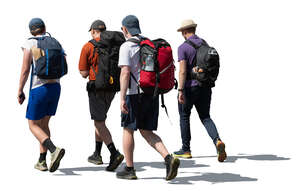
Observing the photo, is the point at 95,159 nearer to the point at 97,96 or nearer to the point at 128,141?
the point at 97,96

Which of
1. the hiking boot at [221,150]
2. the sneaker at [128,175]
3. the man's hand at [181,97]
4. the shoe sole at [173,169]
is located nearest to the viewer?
the shoe sole at [173,169]

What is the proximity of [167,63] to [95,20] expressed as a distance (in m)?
2.14

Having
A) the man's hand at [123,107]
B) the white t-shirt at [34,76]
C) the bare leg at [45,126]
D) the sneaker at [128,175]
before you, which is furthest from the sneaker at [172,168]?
the white t-shirt at [34,76]

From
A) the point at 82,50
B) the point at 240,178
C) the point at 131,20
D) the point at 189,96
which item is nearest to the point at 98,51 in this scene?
the point at 82,50

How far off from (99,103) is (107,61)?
827 mm

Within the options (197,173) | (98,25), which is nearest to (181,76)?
(98,25)

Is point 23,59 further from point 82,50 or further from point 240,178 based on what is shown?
point 240,178

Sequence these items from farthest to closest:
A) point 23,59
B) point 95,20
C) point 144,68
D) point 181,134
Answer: point 181,134
point 95,20
point 23,59
point 144,68

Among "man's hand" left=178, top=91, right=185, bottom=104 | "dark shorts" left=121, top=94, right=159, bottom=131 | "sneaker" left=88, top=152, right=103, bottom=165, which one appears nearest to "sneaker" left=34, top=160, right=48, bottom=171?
"sneaker" left=88, top=152, right=103, bottom=165

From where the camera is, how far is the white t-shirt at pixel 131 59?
9.85 meters

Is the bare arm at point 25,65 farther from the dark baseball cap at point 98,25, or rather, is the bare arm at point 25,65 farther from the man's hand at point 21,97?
the dark baseball cap at point 98,25

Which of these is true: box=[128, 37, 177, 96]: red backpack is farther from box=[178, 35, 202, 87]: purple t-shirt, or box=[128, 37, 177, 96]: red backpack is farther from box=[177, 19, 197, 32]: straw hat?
box=[177, 19, 197, 32]: straw hat

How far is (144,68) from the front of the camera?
32.6 feet

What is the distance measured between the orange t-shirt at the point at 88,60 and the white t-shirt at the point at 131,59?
4.28 feet
